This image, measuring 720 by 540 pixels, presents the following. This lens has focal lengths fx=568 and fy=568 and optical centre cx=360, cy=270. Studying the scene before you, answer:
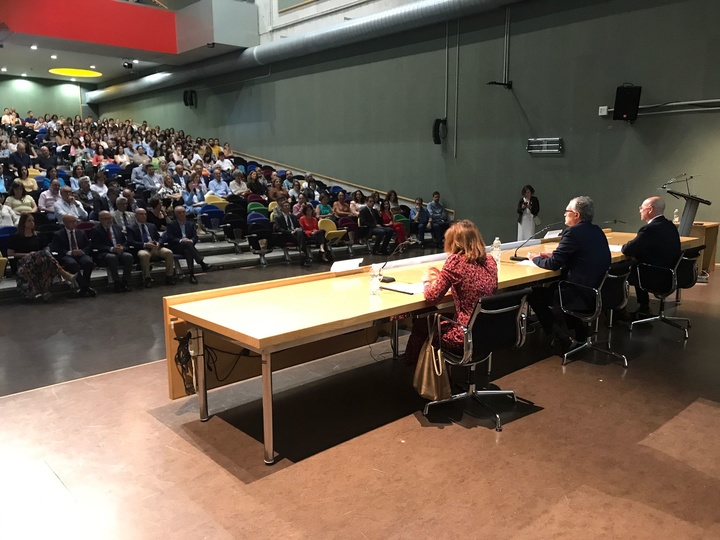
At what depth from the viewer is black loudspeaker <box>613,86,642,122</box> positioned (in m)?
8.98

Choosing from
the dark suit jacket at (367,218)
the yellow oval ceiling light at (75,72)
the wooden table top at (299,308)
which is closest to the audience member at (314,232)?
the dark suit jacket at (367,218)

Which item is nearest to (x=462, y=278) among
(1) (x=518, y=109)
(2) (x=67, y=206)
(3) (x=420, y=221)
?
(2) (x=67, y=206)

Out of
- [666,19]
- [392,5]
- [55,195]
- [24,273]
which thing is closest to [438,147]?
[392,5]

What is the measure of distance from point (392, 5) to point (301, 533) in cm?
1182

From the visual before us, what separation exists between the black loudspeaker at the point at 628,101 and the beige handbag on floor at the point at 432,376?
7.41 metres

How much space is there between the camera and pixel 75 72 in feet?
64.3

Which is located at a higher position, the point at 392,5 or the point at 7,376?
the point at 392,5

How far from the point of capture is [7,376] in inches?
163

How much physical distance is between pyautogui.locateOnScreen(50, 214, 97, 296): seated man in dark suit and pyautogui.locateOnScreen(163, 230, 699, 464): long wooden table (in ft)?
13.1

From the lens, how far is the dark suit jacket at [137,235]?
7559mm

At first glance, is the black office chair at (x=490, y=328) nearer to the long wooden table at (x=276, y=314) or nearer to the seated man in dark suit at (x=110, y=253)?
the long wooden table at (x=276, y=314)

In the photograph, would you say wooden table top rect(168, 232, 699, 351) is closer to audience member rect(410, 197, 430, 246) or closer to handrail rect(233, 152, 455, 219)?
audience member rect(410, 197, 430, 246)

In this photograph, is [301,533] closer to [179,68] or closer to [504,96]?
[504,96]

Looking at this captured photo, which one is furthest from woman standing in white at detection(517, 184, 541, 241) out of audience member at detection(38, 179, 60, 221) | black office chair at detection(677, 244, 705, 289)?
audience member at detection(38, 179, 60, 221)
